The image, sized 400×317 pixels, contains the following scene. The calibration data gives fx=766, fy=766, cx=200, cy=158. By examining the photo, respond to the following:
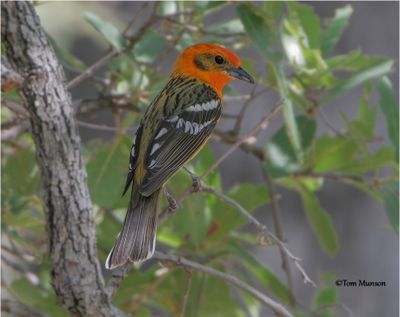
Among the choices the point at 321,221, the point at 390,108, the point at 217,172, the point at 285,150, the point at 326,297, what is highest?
the point at 390,108

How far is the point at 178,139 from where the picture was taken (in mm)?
3604

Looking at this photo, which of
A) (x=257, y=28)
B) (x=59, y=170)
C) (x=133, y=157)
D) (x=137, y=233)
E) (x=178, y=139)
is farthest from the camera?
(x=257, y=28)

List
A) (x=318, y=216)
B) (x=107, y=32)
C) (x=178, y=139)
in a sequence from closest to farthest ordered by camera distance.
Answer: (x=178, y=139) → (x=107, y=32) → (x=318, y=216)

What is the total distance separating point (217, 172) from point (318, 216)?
610 mm

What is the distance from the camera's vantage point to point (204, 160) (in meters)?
4.01

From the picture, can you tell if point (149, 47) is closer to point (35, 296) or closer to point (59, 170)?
point (59, 170)

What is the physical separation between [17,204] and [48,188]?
40.4 inches

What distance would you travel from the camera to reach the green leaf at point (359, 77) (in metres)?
3.86

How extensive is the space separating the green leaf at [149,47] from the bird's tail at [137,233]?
752mm

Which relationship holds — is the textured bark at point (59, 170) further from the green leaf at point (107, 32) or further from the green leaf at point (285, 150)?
the green leaf at point (285, 150)

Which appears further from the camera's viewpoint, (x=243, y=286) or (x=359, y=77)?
(x=359, y=77)

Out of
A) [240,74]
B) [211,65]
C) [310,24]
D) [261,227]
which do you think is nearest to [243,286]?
[261,227]

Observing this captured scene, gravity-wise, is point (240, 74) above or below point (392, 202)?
above

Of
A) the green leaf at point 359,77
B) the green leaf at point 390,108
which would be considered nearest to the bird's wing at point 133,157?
the green leaf at point 359,77
